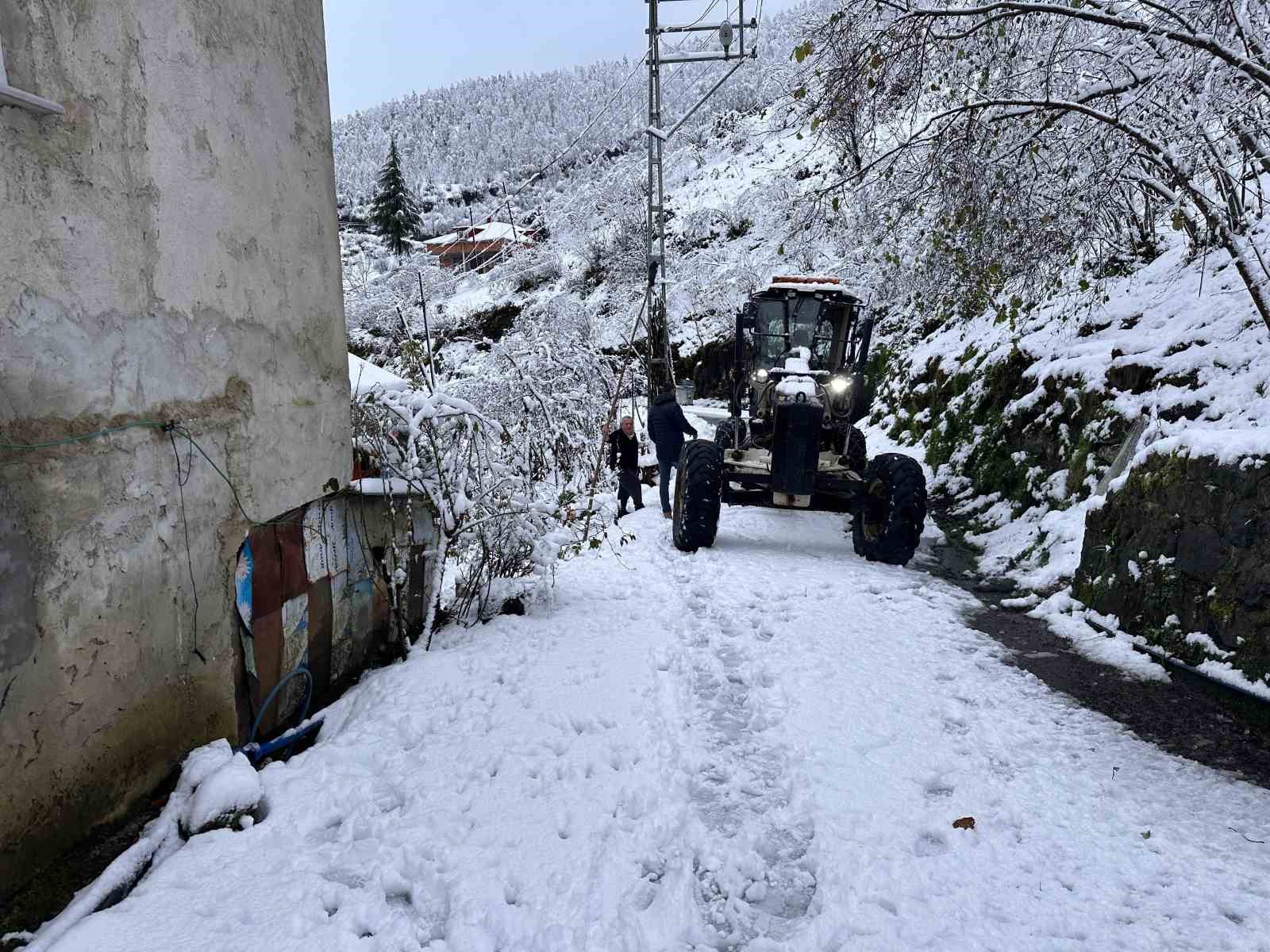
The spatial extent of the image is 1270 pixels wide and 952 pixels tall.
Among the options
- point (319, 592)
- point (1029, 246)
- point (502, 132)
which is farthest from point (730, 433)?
point (502, 132)

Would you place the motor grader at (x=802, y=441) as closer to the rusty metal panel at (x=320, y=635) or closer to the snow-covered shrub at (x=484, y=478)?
the snow-covered shrub at (x=484, y=478)

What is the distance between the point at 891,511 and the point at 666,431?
3229 millimetres

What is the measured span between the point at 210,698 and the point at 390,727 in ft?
2.85

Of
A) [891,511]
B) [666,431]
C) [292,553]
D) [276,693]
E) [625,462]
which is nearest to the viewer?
[276,693]

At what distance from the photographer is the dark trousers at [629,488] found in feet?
32.7

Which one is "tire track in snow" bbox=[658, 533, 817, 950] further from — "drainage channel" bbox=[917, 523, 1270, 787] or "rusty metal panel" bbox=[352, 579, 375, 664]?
"rusty metal panel" bbox=[352, 579, 375, 664]

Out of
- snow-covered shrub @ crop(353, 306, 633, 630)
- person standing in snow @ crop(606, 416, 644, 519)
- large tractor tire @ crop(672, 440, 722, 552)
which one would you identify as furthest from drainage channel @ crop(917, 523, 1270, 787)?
person standing in snow @ crop(606, 416, 644, 519)

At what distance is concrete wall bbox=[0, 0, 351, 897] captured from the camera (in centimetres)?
222

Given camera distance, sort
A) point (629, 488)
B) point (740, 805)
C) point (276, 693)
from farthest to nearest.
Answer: point (629, 488)
point (276, 693)
point (740, 805)

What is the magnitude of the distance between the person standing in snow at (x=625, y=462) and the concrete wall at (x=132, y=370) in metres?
6.04

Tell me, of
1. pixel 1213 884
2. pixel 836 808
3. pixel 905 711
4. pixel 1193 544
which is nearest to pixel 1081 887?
pixel 1213 884

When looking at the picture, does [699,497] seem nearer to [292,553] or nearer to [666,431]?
[666,431]

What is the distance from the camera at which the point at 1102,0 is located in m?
4.44

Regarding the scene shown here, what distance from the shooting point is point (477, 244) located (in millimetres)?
32625
